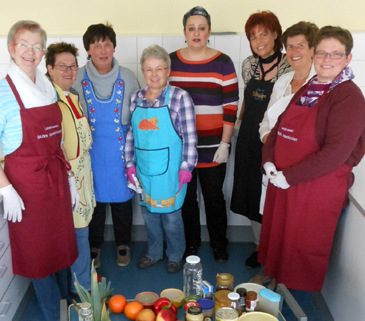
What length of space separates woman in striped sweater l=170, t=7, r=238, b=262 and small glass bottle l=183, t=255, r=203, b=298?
927 mm

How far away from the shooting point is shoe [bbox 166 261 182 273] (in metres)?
2.40

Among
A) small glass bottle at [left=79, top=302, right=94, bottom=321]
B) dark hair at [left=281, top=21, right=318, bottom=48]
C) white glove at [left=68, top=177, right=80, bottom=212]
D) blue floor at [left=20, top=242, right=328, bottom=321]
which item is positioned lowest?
blue floor at [left=20, top=242, right=328, bottom=321]

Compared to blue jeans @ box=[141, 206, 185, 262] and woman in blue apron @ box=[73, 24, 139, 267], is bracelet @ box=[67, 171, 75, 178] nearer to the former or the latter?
woman in blue apron @ box=[73, 24, 139, 267]

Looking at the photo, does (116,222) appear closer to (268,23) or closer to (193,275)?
(193,275)

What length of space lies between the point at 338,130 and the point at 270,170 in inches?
13.7

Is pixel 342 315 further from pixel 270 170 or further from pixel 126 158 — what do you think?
pixel 126 158

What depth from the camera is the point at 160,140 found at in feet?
6.98

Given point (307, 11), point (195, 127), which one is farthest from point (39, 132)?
point (307, 11)

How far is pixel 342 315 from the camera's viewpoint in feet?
5.76

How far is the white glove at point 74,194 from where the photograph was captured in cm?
188

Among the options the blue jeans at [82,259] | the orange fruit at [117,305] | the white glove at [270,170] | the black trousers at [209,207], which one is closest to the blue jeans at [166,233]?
the black trousers at [209,207]

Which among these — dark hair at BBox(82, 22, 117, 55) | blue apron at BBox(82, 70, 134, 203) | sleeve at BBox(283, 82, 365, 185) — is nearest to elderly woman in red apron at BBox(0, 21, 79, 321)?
blue apron at BBox(82, 70, 134, 203)

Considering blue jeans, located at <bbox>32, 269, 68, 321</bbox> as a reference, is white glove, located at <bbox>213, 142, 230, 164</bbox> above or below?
above

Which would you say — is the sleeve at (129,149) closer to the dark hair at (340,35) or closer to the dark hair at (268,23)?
the dark hair at (268,23)
